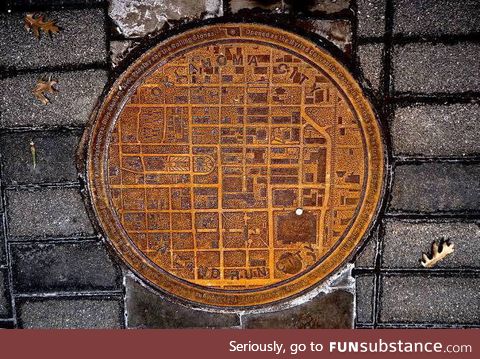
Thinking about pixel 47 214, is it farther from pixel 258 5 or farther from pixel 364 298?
pixel 364 298

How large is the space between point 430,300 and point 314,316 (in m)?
0.56

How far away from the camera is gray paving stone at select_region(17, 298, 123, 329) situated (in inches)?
81.7

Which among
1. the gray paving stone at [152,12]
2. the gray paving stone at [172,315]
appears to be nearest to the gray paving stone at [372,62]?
the gray paving stone at [152,12]

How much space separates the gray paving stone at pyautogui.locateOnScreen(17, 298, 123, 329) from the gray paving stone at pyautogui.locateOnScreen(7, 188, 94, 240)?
0.34 metres

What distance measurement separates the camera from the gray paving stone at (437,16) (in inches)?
70.7

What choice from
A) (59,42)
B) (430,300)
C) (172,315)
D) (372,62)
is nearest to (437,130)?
(372,62)

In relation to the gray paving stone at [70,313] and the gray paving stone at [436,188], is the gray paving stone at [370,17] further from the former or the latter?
the gray paving stone at [70,313]

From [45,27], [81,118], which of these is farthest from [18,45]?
[81,118]

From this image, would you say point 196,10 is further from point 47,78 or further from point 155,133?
point 47,78

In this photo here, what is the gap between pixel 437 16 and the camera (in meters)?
1.80

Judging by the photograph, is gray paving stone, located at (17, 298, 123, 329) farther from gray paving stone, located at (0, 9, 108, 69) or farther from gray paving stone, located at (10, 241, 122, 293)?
gray paving stone, located at (0, 9, 108, 69)

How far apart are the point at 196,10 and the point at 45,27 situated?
666 millimetres

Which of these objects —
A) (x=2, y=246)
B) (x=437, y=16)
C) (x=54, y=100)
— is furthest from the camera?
(x=2, y=246)

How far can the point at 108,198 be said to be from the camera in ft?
6.46
